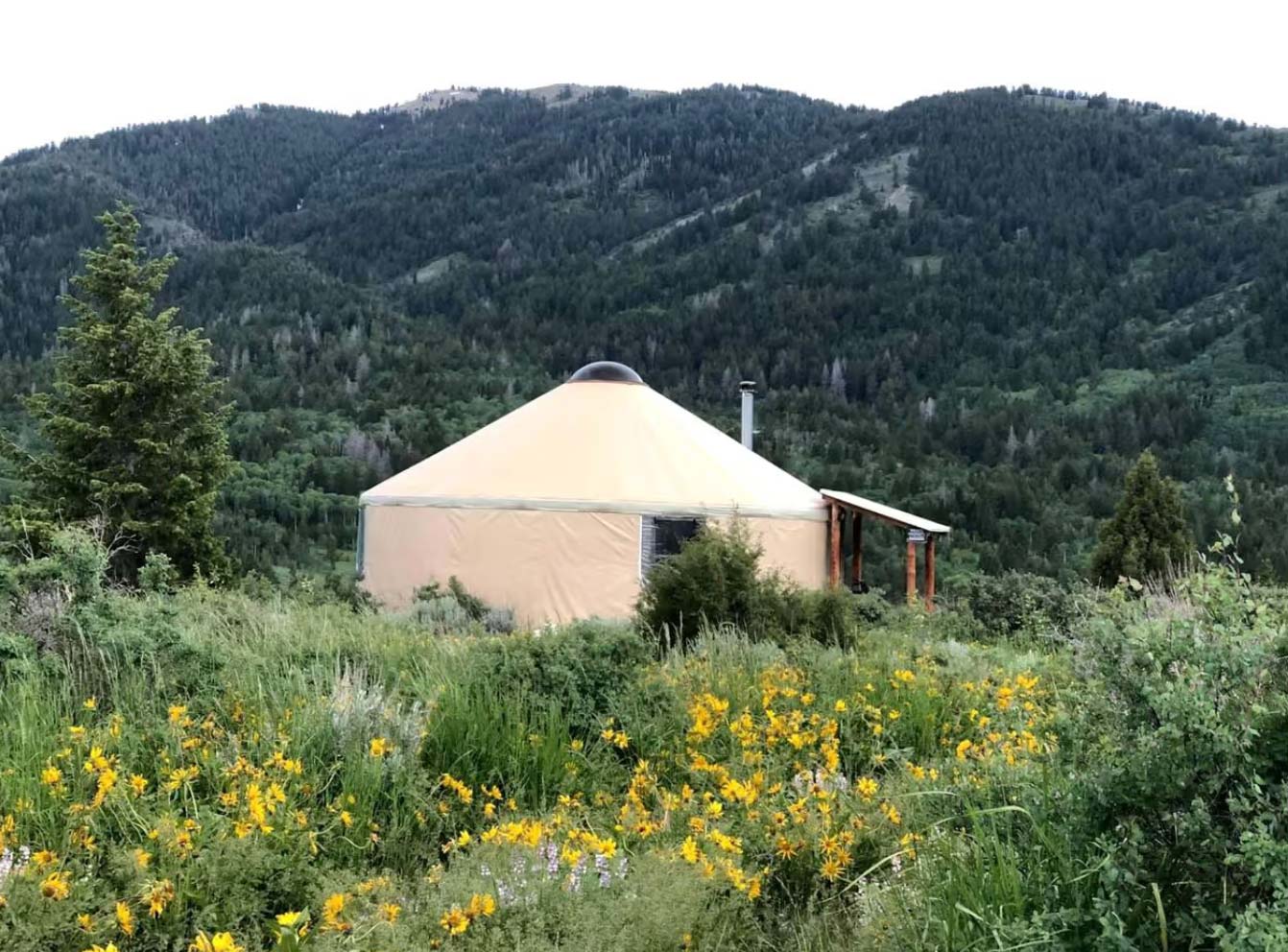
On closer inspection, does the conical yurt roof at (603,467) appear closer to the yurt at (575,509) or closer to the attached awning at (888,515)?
the yurt at (575,509)

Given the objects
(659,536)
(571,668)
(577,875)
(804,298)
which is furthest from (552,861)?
(804,298)

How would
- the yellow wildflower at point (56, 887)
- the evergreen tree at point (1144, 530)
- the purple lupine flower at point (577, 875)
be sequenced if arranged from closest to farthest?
1. the yellow wildflower at point (56, 887)
2. the purple lupine flower at point (577, 875)
3. the evergreen tree at point (1144, 530)

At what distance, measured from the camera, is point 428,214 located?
75.4 metres

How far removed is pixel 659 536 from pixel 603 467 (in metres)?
1.01

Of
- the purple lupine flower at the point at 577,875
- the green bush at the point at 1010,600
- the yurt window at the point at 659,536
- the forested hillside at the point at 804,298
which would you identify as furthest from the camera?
the forested hillside at the point at 804,298

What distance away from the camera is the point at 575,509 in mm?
13109

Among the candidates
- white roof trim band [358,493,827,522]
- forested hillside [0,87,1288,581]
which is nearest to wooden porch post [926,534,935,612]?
white roof trim band [358,493,827,522]

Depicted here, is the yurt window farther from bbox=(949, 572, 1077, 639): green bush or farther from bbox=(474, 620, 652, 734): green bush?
bbox=(474, 620, 652, 734): green bush

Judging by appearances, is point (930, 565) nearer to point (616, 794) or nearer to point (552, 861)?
point (616, 794)

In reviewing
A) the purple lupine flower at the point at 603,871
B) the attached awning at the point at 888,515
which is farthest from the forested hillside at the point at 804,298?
the purple lupine flower at the point at 603,871

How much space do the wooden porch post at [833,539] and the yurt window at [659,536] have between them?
5.23 feet

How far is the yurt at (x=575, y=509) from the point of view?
1312 centimetres

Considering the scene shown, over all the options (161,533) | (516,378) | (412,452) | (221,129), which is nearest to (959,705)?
(161,533)

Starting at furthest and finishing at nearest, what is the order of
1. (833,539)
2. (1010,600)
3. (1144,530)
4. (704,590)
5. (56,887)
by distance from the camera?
1. (1144,530)
2. (1010,600)
3. (833,539)
4. (704,590)
5. (56,887)
